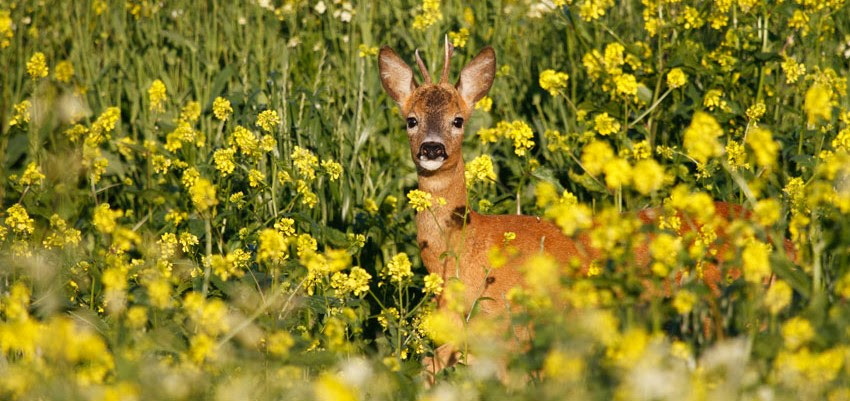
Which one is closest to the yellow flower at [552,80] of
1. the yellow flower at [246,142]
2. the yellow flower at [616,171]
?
the yellow flower at [246,142]

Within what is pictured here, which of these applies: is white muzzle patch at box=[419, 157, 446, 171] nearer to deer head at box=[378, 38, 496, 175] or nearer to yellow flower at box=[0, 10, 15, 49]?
deer head at box=[378, 38, 496, 175]

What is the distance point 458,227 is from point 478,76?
960mm

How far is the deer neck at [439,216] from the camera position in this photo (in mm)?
4723

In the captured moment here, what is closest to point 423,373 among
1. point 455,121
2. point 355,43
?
point 455,121

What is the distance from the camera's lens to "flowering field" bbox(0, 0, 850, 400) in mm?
2900

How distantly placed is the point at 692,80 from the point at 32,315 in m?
3.29

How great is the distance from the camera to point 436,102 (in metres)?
5.02

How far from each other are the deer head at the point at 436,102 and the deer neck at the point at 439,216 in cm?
4

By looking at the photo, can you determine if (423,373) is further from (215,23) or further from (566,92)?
(215,23)

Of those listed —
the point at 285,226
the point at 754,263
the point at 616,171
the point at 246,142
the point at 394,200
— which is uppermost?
the point at 616,171

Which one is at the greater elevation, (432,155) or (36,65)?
(36,65)

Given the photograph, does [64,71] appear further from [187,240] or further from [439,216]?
[439,216]

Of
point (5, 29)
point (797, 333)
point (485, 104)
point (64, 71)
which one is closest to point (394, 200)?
point (485, 104)

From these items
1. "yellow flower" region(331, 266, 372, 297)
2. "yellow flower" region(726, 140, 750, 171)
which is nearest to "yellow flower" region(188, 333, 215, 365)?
"yellow flower" region(331, 266, 372, 297)
